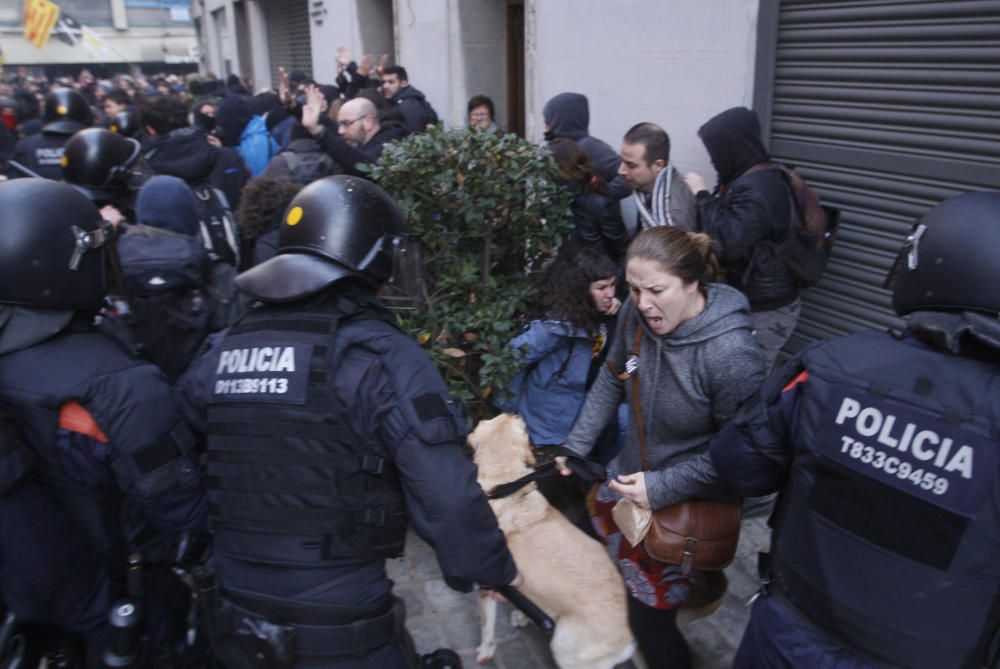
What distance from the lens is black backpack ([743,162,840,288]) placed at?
355 centimetres

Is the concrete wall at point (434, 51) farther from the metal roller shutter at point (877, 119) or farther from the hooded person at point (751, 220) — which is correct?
the hooded person at point (751, 220)

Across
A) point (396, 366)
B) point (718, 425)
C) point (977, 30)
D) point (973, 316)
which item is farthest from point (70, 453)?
point (977, 30)

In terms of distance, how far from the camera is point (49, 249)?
2.19 m

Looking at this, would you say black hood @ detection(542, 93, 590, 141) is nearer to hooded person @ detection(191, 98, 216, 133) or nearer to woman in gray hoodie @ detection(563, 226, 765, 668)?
woman in gray hoodie @ detection(563, 226, 765, 668)

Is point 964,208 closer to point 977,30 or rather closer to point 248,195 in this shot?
point 977,30

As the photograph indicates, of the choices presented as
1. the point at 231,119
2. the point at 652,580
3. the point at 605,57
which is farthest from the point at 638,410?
the point at 231,119

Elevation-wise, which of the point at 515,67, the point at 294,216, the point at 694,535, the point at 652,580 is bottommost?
the point at 652,580

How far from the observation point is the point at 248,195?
12.8 feet

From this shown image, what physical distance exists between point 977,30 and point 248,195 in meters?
3.50

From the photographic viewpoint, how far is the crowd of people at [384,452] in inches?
62.2

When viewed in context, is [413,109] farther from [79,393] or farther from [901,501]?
[901,501]

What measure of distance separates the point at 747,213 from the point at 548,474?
1.60 metres

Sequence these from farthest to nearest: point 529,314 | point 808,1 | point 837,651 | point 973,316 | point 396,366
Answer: point 808,1
point 529,314
point 396,366
point 837,651
point 973,316

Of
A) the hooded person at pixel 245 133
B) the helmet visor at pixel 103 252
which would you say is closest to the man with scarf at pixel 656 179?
the helmet visor at pixel 103 252
